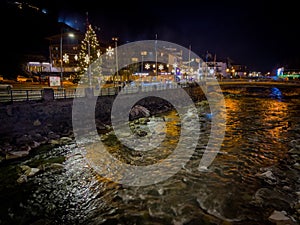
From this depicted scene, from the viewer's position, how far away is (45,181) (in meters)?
8.93

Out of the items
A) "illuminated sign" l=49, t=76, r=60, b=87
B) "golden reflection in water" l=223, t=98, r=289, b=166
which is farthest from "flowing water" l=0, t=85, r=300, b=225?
"illuminated sign" l=49, t=76, r=60, b=87

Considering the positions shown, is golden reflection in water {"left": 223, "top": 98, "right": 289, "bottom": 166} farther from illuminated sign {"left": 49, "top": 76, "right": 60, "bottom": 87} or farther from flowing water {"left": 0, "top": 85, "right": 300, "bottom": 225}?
illuminated sign {"left": 49, "top": 76, "right": 60, "bottom": 87}

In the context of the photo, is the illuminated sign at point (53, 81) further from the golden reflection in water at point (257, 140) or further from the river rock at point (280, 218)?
the river rock at point (280, 218)

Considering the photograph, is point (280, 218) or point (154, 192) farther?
point (154, 192)

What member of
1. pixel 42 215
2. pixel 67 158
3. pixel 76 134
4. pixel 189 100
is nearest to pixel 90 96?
pixel 76 134

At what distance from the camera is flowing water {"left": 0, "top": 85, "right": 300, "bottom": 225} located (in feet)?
22.1

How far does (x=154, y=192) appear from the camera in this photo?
824 centimetres

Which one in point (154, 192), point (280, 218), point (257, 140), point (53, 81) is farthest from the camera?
point (53, 81)

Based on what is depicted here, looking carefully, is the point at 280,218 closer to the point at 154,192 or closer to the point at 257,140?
the point at 154,192

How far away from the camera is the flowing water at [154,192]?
6.74 meters

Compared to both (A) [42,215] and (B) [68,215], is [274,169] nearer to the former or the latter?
(B) [68,215]

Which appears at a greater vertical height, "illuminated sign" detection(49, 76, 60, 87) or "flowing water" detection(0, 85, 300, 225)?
"illuminated sign" detection(49, 76, 60, 87)

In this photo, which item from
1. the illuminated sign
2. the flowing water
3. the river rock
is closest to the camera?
the river rock

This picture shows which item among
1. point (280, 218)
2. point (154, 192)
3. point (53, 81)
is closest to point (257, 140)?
point (280, 218)
